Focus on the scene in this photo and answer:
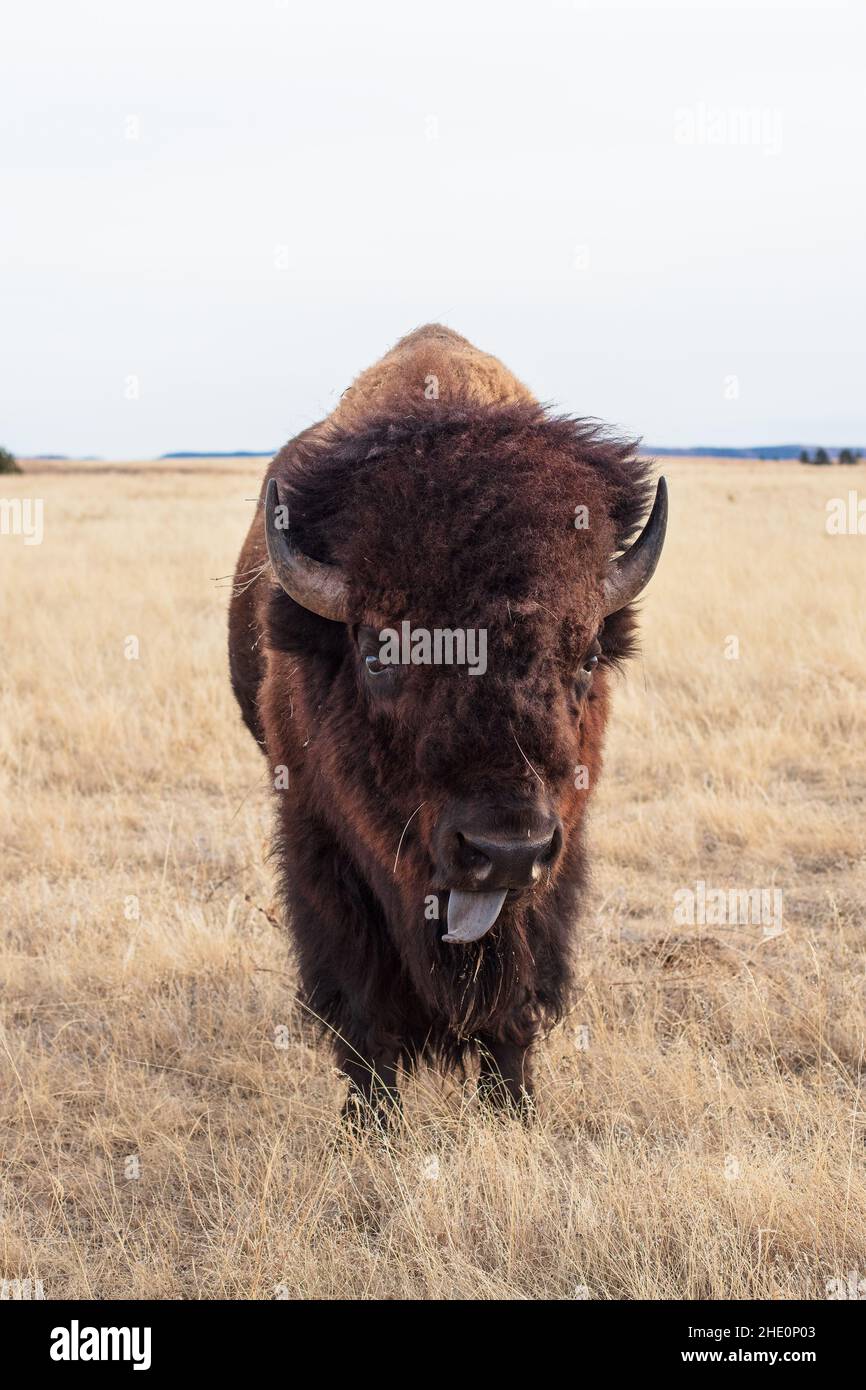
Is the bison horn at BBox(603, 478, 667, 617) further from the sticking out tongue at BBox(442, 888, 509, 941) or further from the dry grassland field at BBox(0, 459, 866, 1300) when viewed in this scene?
the dry grassland field at BBox(0, 459, 866, 1300)

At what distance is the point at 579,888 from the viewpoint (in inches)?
176

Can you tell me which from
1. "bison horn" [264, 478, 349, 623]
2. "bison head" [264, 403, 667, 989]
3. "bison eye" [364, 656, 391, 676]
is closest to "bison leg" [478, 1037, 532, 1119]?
"bison head" [264, 403, 667, 989]

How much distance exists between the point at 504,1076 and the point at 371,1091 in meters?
0.48

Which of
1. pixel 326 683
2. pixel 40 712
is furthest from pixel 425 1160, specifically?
pixel 40 712

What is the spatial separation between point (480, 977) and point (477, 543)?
1321mm

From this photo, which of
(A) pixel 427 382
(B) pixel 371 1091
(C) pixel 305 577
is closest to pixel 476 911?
(C) pixel 305 577

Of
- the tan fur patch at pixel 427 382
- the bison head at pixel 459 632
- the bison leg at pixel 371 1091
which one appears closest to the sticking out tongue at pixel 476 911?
the bison head at pixel 459 632

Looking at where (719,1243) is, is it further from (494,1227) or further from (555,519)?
(555,519)

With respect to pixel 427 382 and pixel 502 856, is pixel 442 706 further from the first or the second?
pixel 427 382

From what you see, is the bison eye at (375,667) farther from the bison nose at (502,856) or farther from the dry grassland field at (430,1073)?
the dry grassland field at (430,1073)

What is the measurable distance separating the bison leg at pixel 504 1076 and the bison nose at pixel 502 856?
55.5 inches

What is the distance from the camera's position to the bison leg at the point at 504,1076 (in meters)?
4.54

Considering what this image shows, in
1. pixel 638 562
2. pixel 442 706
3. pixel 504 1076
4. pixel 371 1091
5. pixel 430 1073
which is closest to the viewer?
pixel 442 706

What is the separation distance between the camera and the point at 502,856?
3.22 m
